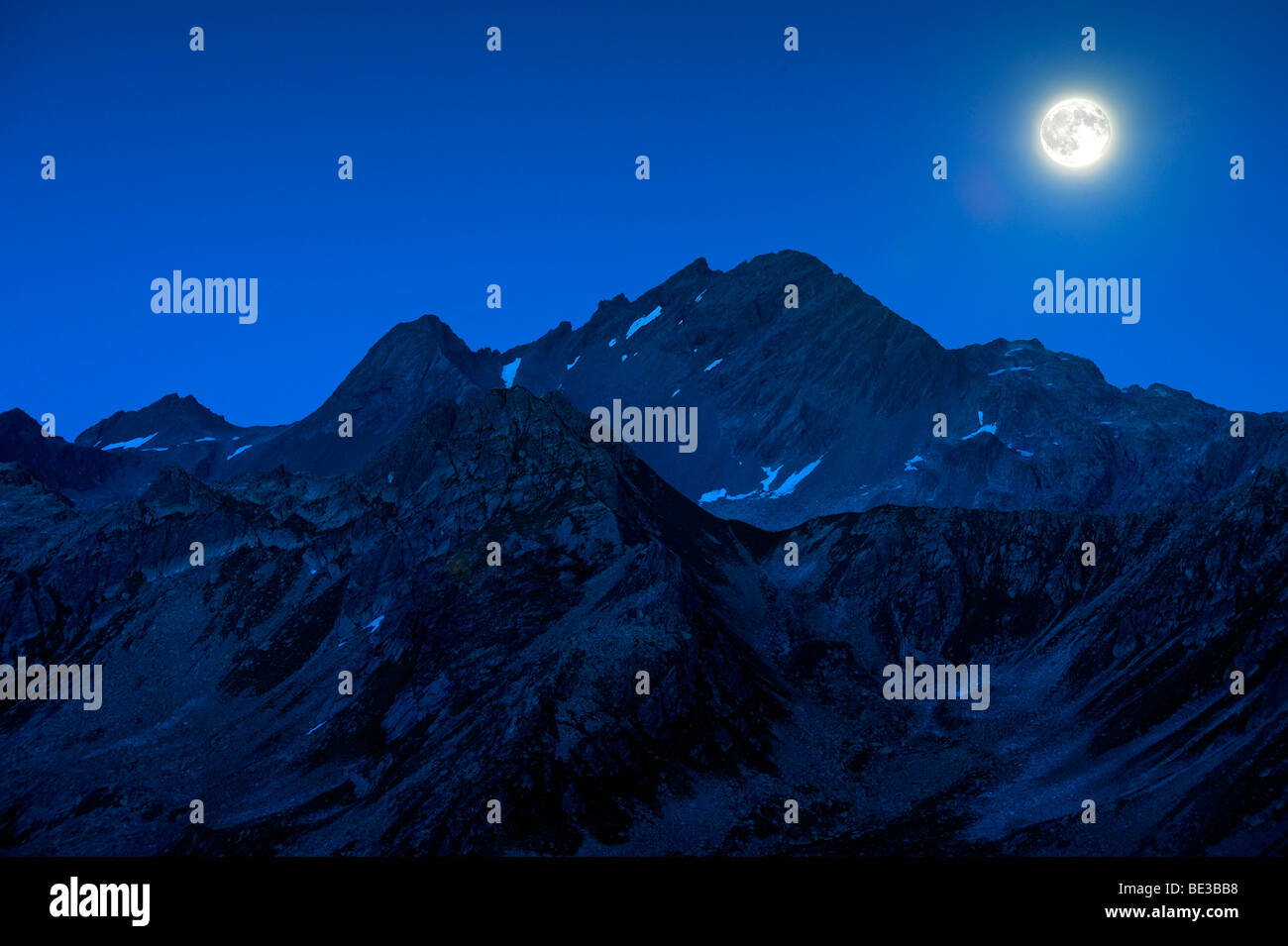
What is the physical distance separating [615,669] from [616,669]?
0.09 metres

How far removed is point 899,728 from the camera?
124125mm

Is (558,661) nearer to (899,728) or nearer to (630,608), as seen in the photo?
(630,608)

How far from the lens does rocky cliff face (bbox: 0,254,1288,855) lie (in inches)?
4166

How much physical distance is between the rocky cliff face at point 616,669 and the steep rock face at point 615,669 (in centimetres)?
37

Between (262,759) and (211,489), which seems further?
(211,489)

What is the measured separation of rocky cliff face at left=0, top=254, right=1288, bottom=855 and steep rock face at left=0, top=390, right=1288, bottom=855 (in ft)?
1.23

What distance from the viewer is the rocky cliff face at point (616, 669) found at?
10581 cm

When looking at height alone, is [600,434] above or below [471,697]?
above

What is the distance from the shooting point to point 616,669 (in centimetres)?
12362

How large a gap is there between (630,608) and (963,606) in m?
38.4

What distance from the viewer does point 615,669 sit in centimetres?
12362
